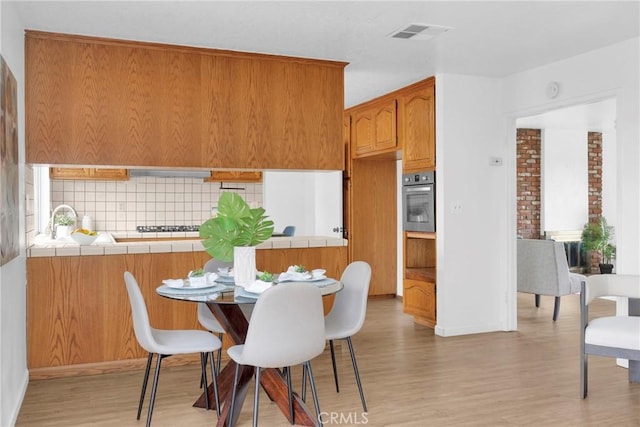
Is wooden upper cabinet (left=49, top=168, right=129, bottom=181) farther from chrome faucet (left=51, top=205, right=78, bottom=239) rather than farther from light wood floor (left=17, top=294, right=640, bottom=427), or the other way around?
light wood floor (left=17, top=294, right=640, bottom=427)

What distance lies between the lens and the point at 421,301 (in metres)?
5.76

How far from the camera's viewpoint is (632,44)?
4.21 metres

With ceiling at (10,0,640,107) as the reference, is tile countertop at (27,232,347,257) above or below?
below

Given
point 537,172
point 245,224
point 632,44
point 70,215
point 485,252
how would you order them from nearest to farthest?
point 245,224 < point 632,44 < point 485,252 < point 70,215 < point 537,172

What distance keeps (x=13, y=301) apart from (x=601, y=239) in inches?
336

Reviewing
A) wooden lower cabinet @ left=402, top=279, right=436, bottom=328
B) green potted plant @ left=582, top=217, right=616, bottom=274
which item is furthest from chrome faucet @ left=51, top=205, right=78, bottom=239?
green potted plant @ left=582, top=217, right=616, bottom=274

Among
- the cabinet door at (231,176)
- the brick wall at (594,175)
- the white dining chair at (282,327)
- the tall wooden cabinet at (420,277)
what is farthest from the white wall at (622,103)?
the brick wall at (594,175)

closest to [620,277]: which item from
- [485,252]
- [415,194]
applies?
[485,252]

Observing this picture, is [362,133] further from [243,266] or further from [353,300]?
[243,266]

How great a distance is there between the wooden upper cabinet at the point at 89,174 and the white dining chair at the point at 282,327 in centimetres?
492

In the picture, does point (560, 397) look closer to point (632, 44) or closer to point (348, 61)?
point (632, 44)

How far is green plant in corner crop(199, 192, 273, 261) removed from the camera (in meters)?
3.21

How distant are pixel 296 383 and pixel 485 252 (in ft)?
8.31

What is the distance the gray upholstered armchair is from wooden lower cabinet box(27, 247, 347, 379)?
12.4 feet
